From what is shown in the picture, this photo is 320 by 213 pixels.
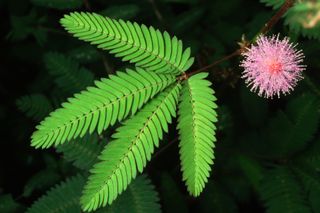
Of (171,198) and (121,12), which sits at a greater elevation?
(121,12)

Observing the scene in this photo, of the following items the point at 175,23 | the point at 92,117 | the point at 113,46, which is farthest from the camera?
the point at 175,23

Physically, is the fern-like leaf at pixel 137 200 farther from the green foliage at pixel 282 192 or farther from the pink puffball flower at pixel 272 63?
the pink puffball flower at pixel 272 63

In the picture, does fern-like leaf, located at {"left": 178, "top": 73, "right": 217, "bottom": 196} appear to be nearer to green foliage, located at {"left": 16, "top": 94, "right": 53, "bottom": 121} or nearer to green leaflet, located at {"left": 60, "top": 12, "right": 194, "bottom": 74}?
green leaflet, located at {"left": 60, "top": 12, "right": 194, "bottom": 74}

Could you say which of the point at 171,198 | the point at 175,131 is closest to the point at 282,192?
the point at 171,198

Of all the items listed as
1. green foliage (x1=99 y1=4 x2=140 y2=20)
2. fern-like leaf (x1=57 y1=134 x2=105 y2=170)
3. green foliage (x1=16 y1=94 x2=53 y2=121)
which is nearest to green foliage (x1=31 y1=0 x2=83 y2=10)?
green foliage (x1=99 y1=4 x2=140 y2=20)

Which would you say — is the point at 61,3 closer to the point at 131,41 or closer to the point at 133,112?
the point at 131,41

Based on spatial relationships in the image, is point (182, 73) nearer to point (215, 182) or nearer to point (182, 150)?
point (182, 150)

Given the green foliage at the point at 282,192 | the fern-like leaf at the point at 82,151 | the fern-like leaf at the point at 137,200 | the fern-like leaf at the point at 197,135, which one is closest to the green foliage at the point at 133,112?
the fern-like leaf at the point at 197,135

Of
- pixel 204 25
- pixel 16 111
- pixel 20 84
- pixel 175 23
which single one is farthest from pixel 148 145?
pixel 20 84
